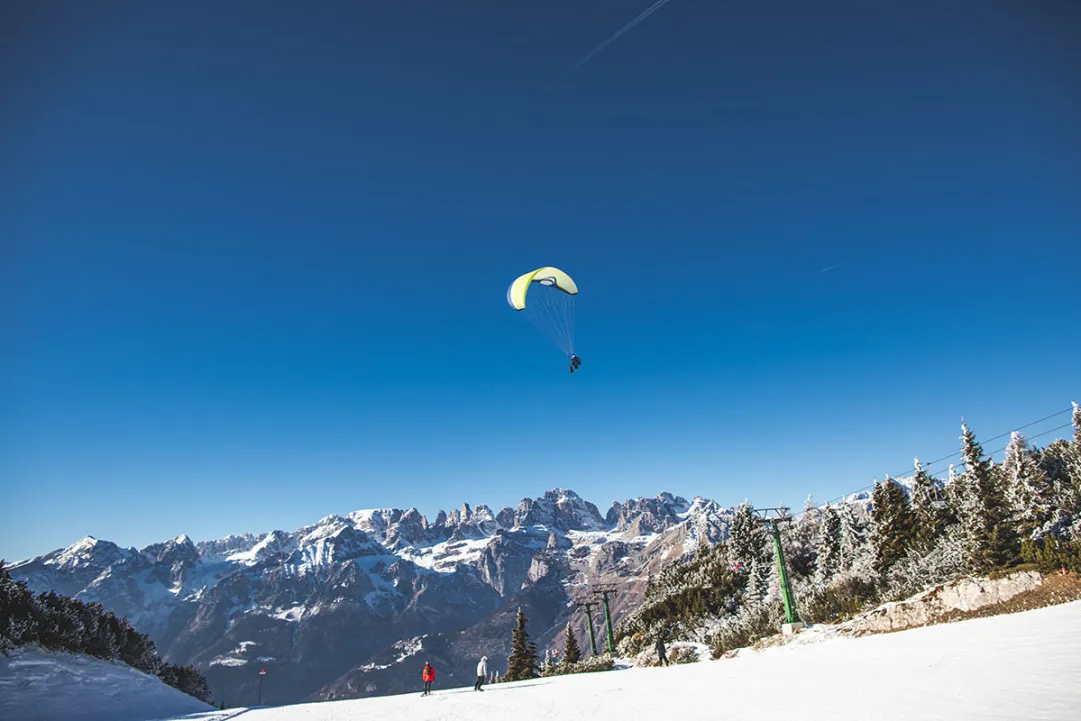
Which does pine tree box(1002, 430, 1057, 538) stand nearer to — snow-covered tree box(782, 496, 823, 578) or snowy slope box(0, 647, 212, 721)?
snow-covered tree box(782, 496, 823, 578)

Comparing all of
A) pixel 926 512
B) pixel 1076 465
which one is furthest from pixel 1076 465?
pixel 926 512

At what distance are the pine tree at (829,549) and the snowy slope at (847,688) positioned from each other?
81.5 ft

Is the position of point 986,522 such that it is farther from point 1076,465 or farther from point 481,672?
point 481,672

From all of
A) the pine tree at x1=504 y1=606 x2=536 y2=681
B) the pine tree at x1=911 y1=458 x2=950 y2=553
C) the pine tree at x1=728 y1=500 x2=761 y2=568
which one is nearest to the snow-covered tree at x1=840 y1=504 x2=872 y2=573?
the pine tree at x1=911 y1=458 x2=950 y2=553

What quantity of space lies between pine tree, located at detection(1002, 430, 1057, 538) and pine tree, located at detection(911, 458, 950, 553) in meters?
5.42

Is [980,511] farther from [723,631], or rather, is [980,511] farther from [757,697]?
[757,697]

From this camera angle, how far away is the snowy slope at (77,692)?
16.1 meters

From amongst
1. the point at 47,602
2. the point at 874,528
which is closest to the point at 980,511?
the point at 874,528

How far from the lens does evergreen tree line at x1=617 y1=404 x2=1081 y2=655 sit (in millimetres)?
27125

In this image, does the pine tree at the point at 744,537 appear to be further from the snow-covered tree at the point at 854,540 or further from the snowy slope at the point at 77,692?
the snowy slope at the point at 77,692

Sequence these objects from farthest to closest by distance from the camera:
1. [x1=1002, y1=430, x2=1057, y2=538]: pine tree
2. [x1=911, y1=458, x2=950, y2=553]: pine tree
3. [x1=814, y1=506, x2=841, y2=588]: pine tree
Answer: [x1=814, y1=506, x2=841, y2=588]: pine tree < [x1=911, y1=458, x2=950, y2=553]: pine tree < [x1=1002, y1=430, x2=1057, y2=538]: pine tree

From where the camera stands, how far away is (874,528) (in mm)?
38875

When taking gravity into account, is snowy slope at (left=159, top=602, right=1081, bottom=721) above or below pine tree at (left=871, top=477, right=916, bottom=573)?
below

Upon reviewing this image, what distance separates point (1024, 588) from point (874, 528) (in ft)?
66.6
